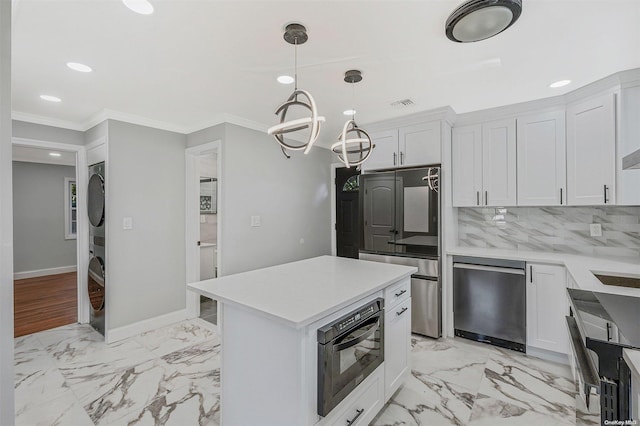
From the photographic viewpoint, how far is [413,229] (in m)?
3.33

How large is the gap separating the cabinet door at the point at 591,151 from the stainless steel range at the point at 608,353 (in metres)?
1.56

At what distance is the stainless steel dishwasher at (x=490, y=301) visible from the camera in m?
2.86

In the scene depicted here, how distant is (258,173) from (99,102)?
5.74 feet

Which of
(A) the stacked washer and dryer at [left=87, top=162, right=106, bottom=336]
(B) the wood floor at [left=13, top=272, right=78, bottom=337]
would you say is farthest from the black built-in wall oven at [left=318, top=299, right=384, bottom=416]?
(B) the wood floor at [left=13, top=272, right=78, bottom=337]

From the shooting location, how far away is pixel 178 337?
11.0 feet

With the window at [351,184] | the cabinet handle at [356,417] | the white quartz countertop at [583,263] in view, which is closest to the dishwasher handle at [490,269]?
the white quartz countertop at [583,263]

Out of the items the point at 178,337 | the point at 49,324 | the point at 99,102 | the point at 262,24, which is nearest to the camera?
the point at 262,24

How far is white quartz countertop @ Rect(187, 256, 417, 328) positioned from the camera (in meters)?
1.46

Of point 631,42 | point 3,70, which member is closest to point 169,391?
point 3,70

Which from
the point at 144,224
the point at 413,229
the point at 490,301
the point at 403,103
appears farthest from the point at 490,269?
the point at 144,224

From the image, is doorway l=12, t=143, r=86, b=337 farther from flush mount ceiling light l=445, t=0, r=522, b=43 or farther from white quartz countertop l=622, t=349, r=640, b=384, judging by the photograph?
white quartz countertop l=622, t=349, r=640, b=384

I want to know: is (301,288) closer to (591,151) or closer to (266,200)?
(266,200)

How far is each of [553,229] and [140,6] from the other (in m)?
3.99

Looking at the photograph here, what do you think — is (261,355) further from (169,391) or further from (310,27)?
(310,27)
